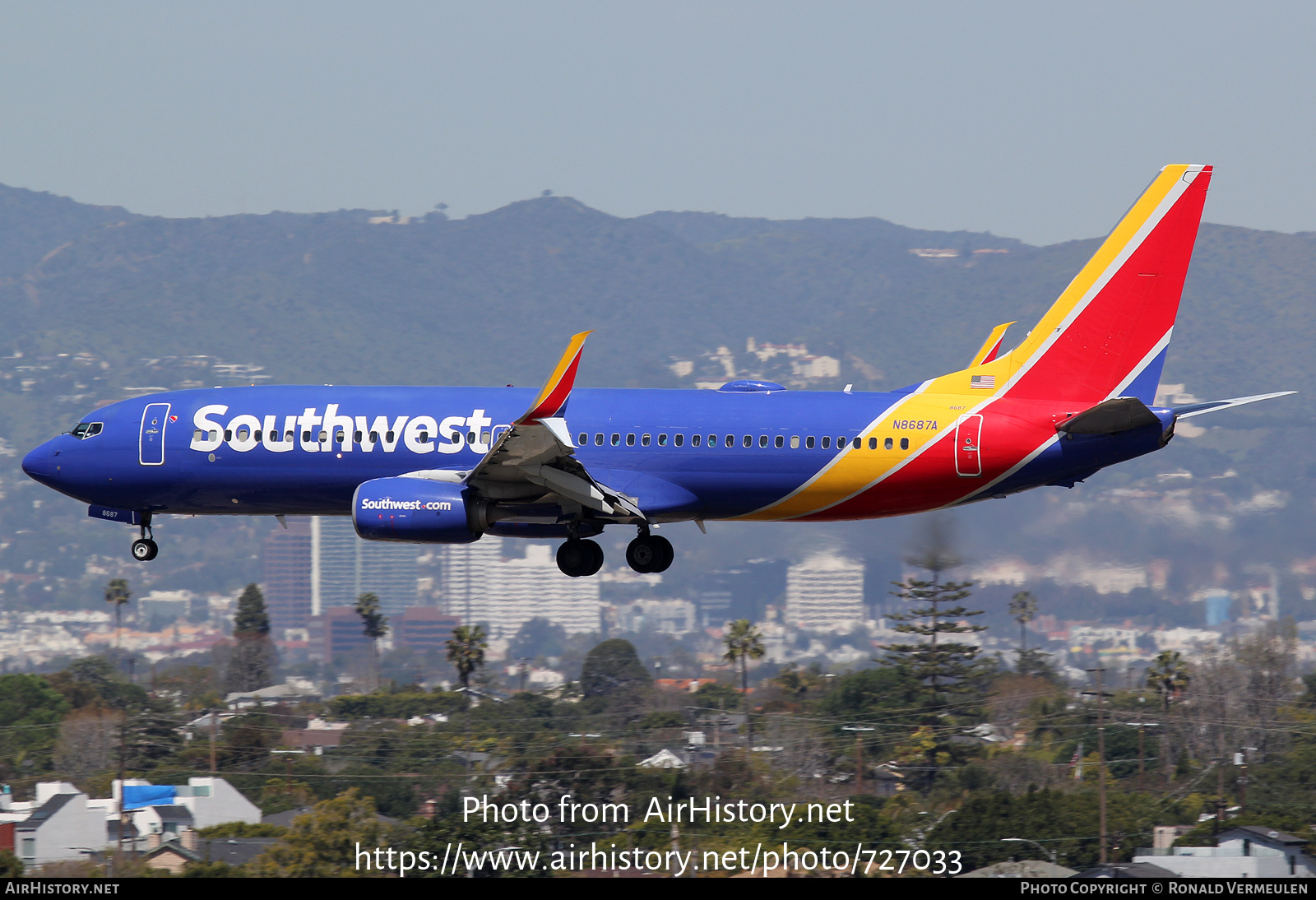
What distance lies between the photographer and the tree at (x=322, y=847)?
185ft

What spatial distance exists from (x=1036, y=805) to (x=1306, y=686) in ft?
124

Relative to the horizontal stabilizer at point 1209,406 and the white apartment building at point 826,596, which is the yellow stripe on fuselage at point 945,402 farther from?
the white apartment building at point 826,596

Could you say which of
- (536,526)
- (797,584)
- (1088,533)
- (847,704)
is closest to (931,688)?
(847,704)

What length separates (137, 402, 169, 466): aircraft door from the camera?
1657 inches

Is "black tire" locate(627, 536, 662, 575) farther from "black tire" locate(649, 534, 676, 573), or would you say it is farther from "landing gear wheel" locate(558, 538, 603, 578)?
"landing gear wheel" locate(558, 538, 603, 578)

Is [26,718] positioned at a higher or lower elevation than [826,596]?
lower

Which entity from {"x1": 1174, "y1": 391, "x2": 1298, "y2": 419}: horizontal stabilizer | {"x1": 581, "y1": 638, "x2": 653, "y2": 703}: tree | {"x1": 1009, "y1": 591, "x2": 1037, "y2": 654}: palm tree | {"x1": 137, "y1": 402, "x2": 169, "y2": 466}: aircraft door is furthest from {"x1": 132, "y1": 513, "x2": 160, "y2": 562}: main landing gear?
{"x1": 1009, "y1": 591, "x2": 1037, "y2": 654}: palm tree

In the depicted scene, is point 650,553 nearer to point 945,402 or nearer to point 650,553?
point 650,553

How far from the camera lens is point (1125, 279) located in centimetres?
3953

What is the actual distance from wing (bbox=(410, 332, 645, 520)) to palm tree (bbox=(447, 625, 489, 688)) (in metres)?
57.6

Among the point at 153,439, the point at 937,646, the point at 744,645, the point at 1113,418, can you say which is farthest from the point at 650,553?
the point at 937,646

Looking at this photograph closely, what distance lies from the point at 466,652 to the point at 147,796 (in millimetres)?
27773

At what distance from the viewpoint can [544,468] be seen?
38.4 meters
